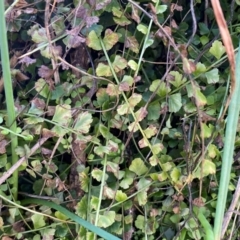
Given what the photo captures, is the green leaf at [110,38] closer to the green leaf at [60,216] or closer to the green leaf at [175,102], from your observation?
the green leaf at [175,102]

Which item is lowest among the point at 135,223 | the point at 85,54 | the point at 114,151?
the point at 135,223

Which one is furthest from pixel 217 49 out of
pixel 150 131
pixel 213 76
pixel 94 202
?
pixel 94 202

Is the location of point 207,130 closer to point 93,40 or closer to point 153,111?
point 153,111

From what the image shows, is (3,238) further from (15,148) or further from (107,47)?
(107,47)

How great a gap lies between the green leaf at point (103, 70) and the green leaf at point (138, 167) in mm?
126

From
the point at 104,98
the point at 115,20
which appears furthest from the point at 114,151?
the point at 115,20

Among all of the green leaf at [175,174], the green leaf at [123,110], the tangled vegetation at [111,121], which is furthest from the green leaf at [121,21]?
the green leaf at [175,174]

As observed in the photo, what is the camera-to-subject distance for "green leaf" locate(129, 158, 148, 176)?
0.49 meters

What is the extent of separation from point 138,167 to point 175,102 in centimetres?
11

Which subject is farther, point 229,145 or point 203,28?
point 203,28

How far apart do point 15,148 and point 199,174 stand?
0.83ft

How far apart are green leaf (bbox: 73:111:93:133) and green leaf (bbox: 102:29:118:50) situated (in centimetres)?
9

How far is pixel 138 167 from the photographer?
1.63 feet

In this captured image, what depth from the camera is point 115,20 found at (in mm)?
464
